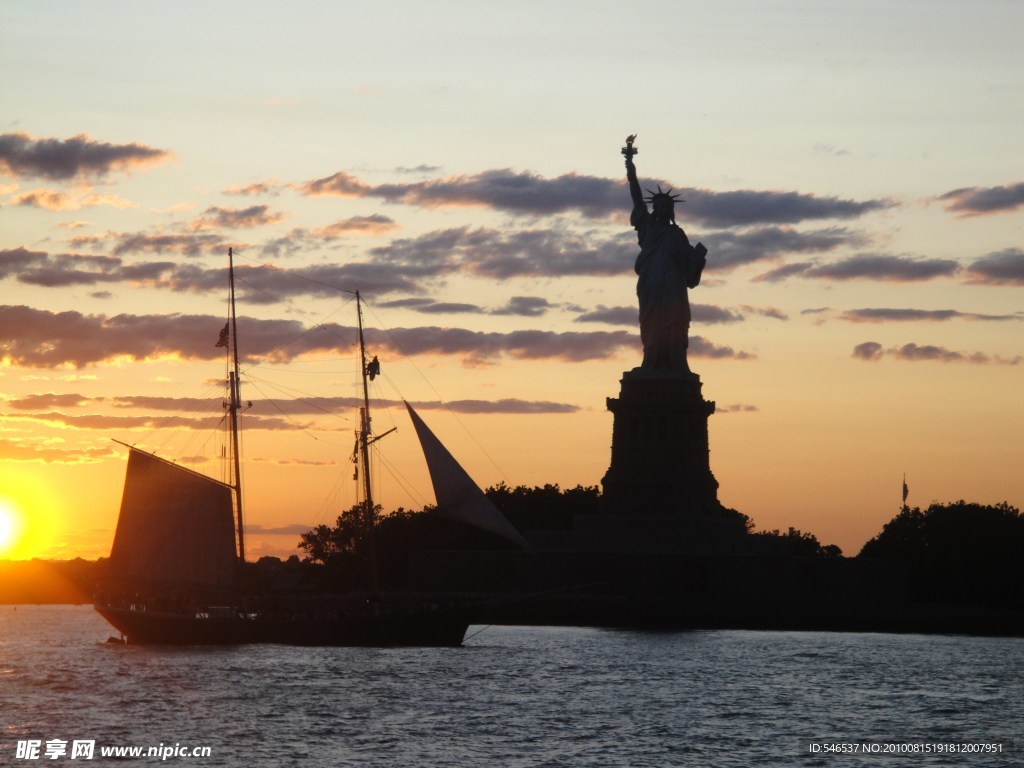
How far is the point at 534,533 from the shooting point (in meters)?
117

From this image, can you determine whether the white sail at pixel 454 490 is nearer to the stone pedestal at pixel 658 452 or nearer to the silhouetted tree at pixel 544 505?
the stone pedestal at pixel 658 452

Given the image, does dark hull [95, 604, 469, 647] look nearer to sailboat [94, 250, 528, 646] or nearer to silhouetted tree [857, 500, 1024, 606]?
sailboat [94, 250, 528, 646]

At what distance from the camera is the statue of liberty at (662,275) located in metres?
119

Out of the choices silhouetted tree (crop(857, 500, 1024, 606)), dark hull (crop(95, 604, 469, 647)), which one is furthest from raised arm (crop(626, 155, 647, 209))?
dark hull (crop(95, 604, 469, 647))

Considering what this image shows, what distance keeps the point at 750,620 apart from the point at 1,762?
63.8m

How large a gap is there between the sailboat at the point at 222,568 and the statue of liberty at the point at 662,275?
3128 cm

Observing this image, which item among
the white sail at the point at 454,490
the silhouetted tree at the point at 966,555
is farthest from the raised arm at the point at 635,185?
the white sail at the point at 454,490

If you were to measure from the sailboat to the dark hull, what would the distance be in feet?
0.15

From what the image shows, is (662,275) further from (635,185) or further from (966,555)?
(966,555)

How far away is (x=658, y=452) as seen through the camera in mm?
116812

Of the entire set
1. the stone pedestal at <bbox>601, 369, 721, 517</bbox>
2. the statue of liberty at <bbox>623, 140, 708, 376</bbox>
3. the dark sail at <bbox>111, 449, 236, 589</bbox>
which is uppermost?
the statue of liberty at <bbox>623, 140, 708, 376</bbox>

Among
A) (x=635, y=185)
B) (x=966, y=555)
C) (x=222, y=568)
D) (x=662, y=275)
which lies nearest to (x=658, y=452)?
(x=662, y=275)

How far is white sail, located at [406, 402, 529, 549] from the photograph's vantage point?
296 ft

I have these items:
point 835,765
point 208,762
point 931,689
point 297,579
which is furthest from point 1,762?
point 297,579
